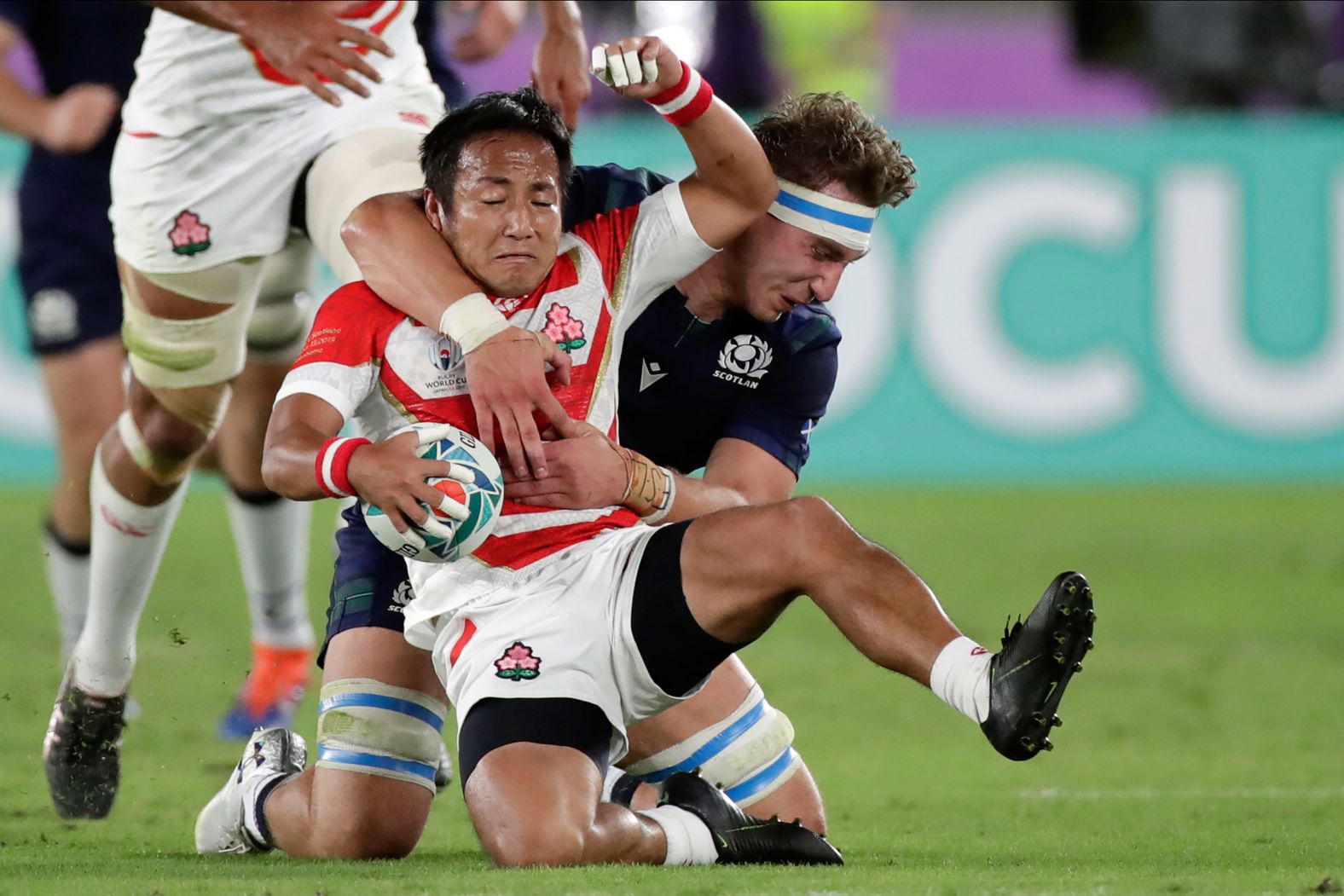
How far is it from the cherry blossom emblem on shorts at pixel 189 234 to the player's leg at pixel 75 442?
1.41 m

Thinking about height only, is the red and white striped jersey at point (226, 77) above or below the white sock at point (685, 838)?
above

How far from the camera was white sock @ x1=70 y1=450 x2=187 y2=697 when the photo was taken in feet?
17.4

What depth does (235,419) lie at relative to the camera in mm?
6457

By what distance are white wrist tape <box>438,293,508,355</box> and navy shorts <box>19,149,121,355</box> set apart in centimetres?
322

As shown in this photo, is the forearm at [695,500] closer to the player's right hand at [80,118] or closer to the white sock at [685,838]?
the white sock at [685,838]

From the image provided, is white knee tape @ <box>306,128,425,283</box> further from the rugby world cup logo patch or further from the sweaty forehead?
the rugby world cup logo patch

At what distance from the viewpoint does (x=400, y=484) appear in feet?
12.2

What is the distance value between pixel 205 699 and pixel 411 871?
2.97 metres

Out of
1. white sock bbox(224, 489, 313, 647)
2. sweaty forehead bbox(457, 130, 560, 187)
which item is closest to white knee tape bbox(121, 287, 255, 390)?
white sock bbox(224, 489, 313, 647)

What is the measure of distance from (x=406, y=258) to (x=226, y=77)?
1264 millimetres

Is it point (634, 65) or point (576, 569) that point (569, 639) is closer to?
point (576, 569)

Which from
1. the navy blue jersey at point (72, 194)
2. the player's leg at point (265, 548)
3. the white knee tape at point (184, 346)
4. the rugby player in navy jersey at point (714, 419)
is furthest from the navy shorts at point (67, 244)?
the rugby player in navy jersey at point (714, 419)

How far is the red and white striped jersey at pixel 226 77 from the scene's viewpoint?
515cm

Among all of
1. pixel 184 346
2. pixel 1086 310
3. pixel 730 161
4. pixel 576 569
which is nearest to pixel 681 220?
pixel 730 161
